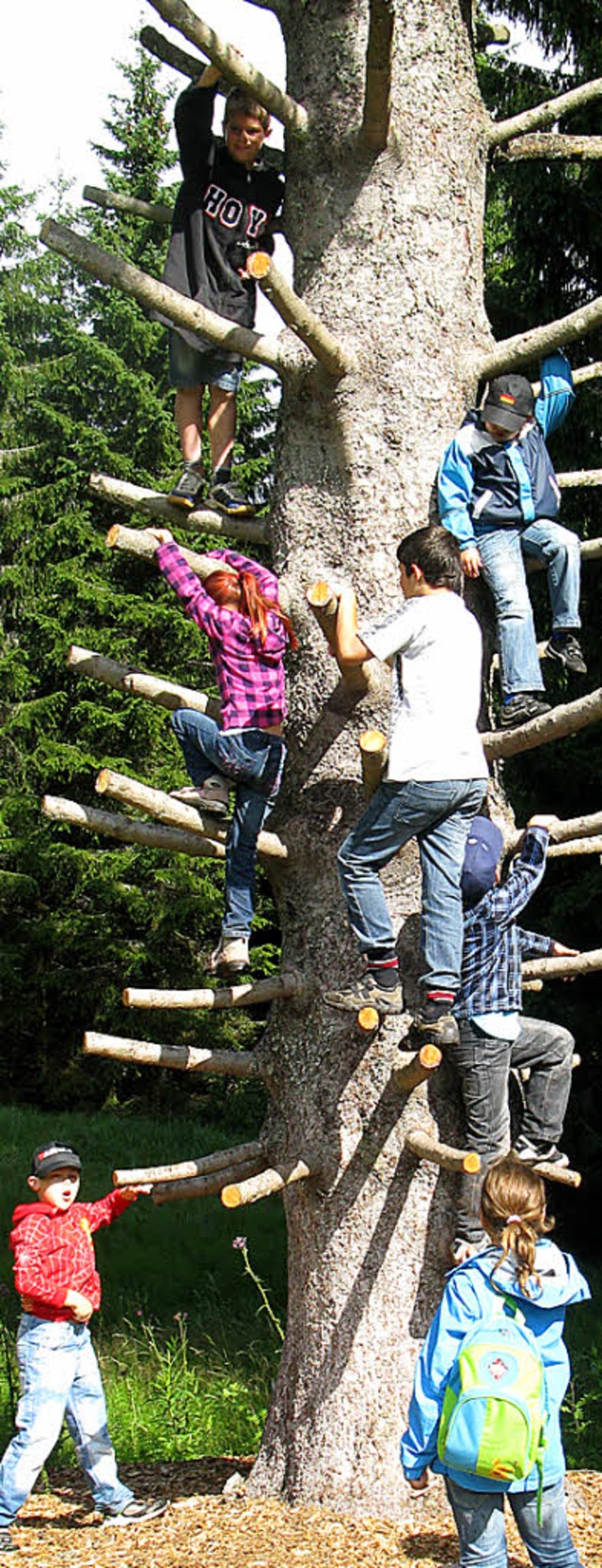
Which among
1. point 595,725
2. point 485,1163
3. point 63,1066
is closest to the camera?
point 485,1163

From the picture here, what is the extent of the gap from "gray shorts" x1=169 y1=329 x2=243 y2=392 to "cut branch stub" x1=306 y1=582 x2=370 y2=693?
1.62 meters

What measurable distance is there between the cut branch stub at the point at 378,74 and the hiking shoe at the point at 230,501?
48.1 inches

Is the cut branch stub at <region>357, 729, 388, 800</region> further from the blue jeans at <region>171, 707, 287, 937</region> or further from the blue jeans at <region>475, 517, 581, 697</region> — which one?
the blue jeans at <region>475, 517, 581, 697</region>

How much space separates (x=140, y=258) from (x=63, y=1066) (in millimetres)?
9480

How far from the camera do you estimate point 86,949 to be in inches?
649

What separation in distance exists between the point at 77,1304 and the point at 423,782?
2101 mm

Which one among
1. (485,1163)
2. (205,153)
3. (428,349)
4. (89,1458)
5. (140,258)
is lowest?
(89,1458)

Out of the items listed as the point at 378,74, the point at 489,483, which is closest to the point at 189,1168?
the point at 489,483

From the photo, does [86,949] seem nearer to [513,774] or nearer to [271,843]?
[513,774]

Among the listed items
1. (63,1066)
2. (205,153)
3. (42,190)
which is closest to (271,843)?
(205,153)

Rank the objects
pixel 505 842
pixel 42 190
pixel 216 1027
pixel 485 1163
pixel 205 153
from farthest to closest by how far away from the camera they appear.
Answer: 1. pixel 42 190
2. pixel 216 1027
3. pixel 205 153
4. pixel 505 842
5. pixel 485 1163

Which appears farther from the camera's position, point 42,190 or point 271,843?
point 42,190

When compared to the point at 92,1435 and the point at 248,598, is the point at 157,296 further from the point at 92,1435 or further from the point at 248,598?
the point at 92,1435

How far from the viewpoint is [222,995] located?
15.1ft
